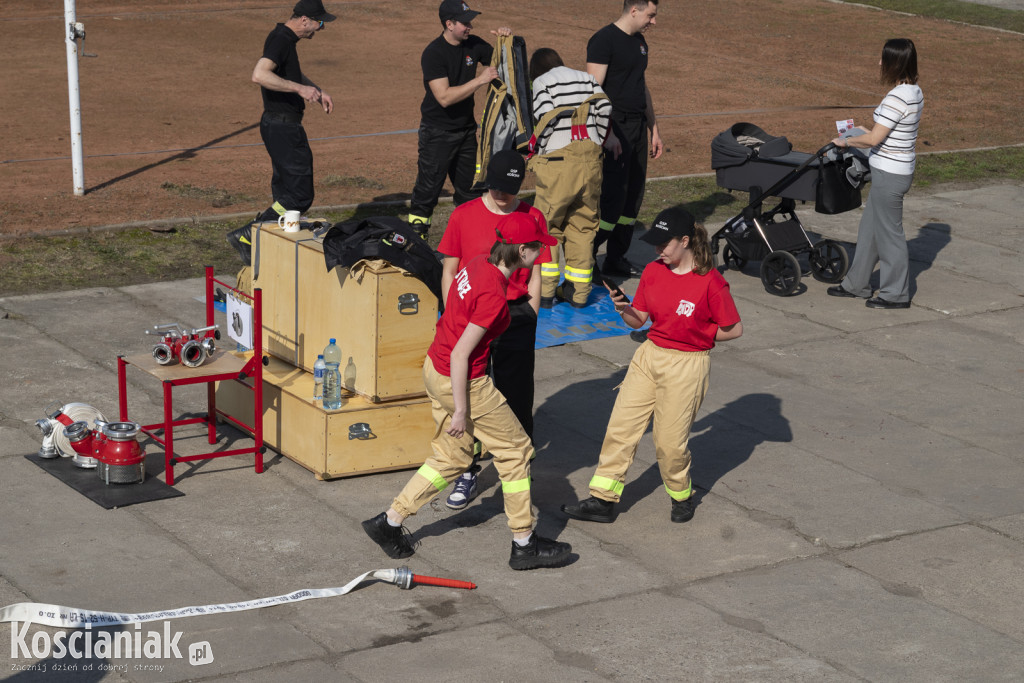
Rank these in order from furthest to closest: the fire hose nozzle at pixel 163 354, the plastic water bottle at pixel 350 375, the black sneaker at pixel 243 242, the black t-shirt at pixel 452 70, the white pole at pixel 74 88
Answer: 1. the white pole at pixel 74 88
2. the black t-shirt at pixel 452 70
3. the black sneaker at pixel 243 242
4. the plastic water bottle at pixel 350 375
5. the fire hose nozzle at pixel 163 354

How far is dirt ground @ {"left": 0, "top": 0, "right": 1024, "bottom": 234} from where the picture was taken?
14664 millimetres

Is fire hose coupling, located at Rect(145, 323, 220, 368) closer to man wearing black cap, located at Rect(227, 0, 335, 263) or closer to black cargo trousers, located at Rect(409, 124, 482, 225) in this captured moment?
man wearing black cap, located at Rect(227, 0, 335, 263)

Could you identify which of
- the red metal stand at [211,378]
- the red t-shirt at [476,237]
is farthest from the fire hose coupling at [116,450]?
the red t-shirt at [476,237]

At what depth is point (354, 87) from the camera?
21.0 metres

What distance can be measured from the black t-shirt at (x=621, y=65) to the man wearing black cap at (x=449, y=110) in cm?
104

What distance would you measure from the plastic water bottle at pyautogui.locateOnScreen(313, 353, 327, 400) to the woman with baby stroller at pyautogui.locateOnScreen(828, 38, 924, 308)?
5265mm

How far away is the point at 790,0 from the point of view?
32594 millimetres

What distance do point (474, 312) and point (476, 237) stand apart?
3.61 feet

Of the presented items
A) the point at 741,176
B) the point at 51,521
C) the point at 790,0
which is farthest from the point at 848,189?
the point at 790,0

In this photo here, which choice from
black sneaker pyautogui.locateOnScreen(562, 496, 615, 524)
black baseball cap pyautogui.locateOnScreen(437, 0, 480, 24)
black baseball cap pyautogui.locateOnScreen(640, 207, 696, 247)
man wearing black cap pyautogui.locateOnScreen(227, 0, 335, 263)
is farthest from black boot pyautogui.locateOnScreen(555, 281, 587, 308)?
black baseball cap pyautogui.locateOnScreen(640, 207, 696, 247)

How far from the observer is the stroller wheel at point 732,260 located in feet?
40.1

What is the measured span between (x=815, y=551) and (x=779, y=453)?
4.62ft

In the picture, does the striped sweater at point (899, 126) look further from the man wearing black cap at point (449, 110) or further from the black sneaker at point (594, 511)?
the black sneaker at point (594, 511)

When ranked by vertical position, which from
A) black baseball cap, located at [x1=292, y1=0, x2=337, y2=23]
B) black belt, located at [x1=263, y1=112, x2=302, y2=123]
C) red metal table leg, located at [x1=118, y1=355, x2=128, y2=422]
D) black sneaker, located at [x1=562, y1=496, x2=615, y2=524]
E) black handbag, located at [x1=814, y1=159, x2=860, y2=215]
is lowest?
black sneaker, located at [x1=562, y1=496, x2=615, y2=524]
